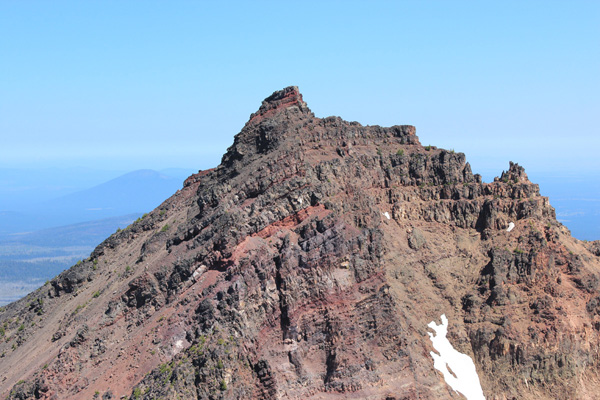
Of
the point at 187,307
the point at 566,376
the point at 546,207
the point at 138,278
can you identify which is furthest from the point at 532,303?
the point at 138,278

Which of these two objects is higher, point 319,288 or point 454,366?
point 319,288

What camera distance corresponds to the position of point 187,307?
2356 inches

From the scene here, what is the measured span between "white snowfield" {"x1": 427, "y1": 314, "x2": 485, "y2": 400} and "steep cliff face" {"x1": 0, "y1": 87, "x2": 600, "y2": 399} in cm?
128

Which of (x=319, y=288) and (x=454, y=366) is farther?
(x=454, y=366)

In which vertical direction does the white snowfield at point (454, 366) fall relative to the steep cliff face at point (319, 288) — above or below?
below

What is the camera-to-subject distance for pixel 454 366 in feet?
226

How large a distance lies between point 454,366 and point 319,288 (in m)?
19.1

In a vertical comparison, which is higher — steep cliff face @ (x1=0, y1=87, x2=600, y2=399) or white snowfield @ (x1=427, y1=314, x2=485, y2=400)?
steep cliff face @ (x1=0, y1=87, x2=600, y2=399)

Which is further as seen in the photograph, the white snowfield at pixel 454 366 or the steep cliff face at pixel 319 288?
the white snowfield at pixel 454 366

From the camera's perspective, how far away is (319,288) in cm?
6169

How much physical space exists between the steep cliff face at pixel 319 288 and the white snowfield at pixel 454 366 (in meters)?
1.28

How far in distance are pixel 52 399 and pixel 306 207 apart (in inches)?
1193

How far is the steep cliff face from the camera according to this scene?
5806 cm

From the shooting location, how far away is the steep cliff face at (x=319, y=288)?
58.1 m
